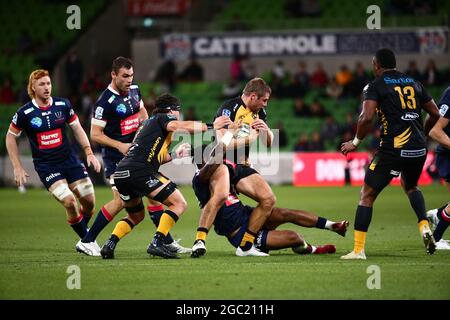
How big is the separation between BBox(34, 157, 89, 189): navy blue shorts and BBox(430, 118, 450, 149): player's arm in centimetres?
468

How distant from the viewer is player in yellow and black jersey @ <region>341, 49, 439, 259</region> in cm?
1027

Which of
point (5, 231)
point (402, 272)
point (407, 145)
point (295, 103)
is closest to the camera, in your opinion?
point (402, 272)

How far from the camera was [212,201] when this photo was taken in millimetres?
10641

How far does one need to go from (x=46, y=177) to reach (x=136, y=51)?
19914 millimetres

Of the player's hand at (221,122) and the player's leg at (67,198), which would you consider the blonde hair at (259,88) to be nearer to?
the player's hand at (221,122)

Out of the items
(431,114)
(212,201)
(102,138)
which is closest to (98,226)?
(102,138)

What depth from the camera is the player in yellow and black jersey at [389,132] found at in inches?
404

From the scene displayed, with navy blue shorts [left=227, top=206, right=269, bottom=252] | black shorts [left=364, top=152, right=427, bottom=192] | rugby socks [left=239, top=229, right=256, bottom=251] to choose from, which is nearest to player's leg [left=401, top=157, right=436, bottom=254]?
black shorts [left=364, top=152, right=427, bottom=192]

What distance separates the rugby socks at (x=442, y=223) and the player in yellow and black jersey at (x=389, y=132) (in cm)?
113
